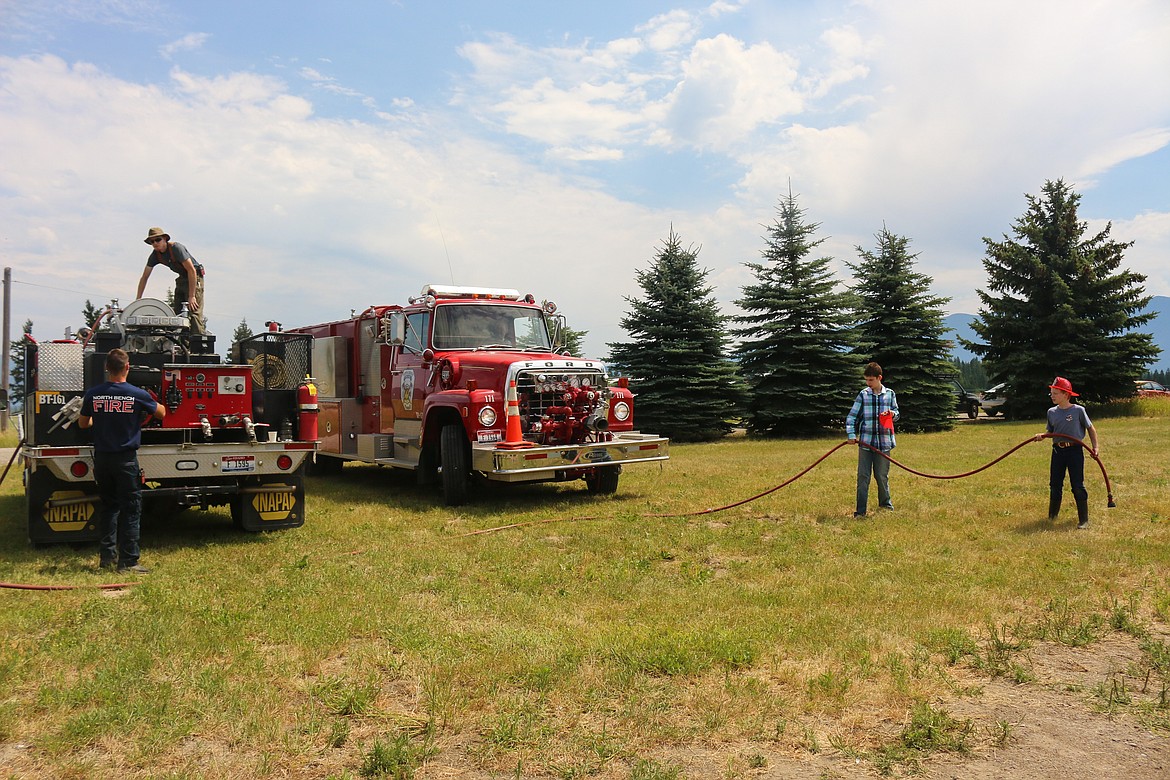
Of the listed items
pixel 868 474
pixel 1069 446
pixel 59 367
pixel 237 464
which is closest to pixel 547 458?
pixel 237 464

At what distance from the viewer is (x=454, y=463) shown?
1055cm

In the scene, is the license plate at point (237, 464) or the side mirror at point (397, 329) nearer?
the license plate at point (237, 464)

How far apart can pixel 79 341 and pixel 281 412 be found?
2292 mm

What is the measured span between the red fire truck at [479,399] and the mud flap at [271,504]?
2.14 m

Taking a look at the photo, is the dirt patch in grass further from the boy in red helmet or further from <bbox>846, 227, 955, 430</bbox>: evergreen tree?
<bbox>846, 227, 955, 430</bbox>: evergreen tree

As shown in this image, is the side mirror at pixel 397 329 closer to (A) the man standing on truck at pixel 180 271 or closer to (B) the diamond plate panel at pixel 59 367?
(A) the man standing on truck at pixel 180 271

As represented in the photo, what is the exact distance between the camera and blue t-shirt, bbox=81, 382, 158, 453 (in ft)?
22.8

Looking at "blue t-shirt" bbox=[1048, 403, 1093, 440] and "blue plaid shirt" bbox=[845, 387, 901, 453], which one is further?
"blue plaid shirt" bbox=[845, 387, 901, 453]

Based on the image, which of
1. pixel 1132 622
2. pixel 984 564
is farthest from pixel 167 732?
pixel 984 564

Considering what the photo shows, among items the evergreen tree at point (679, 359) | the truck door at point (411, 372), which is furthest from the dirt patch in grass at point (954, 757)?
the evergreen tree at point (679, 359)

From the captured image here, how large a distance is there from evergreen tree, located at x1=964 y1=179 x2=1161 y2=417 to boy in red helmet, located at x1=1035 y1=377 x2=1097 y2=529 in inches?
887

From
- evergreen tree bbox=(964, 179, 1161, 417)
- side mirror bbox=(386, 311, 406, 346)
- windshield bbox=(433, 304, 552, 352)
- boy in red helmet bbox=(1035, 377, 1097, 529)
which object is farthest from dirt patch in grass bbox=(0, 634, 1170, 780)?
evergreen tree bbox=(964, 179, 1161, 417)

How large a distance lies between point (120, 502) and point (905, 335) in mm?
23671

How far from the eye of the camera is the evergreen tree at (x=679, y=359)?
904 inches
